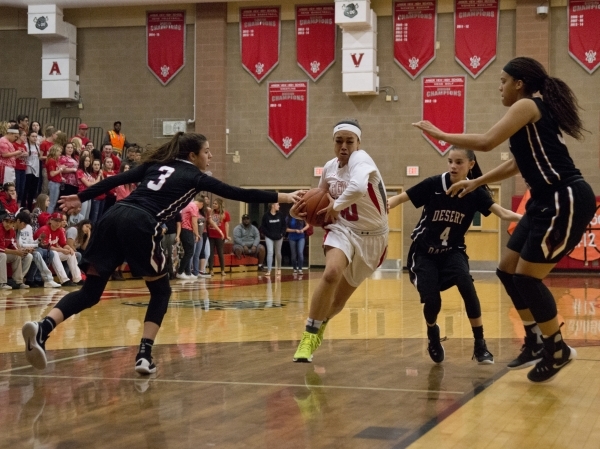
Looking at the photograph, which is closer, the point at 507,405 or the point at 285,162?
the point at 507,405

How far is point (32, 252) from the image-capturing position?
1337cm

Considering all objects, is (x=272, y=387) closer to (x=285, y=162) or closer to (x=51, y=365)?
(x=51, y=365)

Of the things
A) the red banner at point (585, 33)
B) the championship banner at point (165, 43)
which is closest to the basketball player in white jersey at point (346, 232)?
the red banner at point (585, 33)

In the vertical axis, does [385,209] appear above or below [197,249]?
above

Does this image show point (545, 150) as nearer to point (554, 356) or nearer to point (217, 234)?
point (554, 356)

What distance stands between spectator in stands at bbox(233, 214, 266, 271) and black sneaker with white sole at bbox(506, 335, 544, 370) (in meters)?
15.4

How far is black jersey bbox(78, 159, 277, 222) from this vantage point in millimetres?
5324

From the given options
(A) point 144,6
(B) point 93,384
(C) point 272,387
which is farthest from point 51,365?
(A) point 144,6

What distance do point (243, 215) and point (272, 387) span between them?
16907mm

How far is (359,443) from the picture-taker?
3.47m

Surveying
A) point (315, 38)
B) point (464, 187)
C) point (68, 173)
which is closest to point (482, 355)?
point (464, 187)

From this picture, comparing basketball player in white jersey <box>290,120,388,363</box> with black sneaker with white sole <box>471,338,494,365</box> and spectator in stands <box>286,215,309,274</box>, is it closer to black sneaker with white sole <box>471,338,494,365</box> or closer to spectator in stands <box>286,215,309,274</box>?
black sneaker with white sole <box>471,338,494,365</box>

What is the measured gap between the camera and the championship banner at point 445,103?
21.1 m

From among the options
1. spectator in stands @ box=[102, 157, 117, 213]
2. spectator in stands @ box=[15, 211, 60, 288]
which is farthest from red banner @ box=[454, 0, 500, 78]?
spectator in stands @ box=[15, 211, 60, 288]
